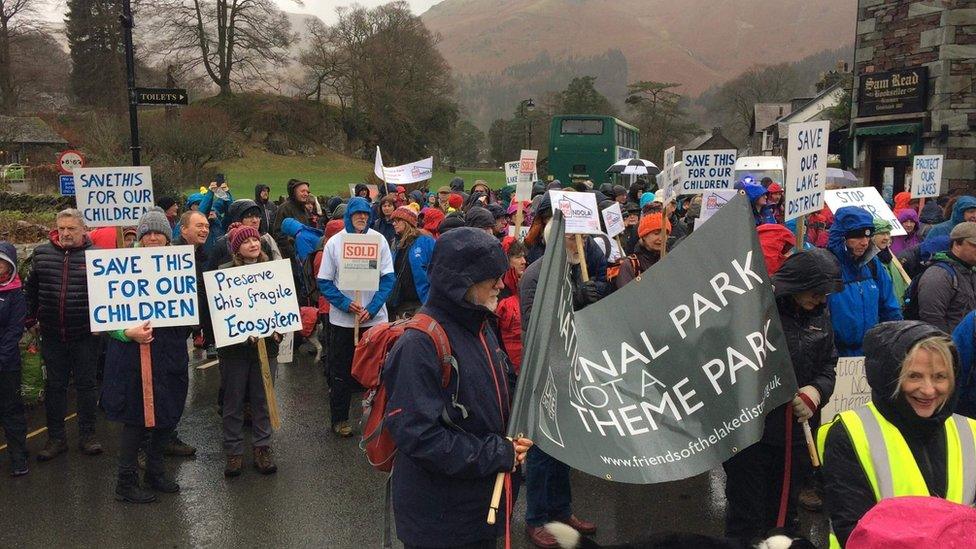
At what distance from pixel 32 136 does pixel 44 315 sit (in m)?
43.3

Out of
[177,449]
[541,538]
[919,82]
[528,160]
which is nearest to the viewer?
[541,538]

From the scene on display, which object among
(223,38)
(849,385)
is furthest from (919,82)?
(223,38)

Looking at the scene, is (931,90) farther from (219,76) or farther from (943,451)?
(219,76)

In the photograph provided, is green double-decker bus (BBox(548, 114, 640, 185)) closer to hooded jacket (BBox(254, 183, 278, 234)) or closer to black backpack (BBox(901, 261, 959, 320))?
hooded jacket (BBox(254, 183, 278, 234))

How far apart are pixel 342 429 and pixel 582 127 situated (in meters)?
25.8

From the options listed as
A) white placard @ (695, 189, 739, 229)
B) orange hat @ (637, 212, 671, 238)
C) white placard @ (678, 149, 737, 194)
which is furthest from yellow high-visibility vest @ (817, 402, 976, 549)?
white placard @ (678, 149, 737, 194)

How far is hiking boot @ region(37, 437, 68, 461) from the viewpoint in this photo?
6.11m

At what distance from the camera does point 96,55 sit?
5509 centimetres

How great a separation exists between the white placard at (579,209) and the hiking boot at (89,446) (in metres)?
4.10

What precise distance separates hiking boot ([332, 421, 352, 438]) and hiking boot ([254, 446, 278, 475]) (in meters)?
0.89

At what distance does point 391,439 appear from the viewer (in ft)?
9.95

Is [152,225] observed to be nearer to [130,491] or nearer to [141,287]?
[141,287]

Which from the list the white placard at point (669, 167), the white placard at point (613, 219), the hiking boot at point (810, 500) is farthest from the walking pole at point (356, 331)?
the hiking boot at point (810, 500)

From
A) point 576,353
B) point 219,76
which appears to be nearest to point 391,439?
point 576,353
